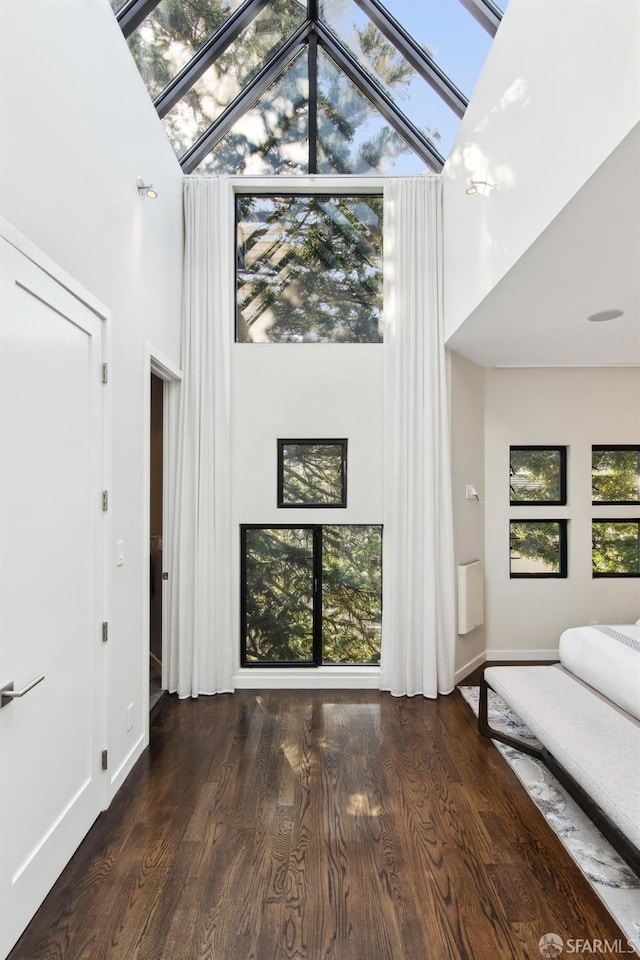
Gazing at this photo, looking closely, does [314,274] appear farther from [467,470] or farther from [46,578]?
[46,578]

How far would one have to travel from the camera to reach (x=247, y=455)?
384 cm

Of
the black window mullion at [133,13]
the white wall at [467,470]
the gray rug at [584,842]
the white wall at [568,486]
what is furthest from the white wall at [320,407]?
the black window mullion at [133,13]

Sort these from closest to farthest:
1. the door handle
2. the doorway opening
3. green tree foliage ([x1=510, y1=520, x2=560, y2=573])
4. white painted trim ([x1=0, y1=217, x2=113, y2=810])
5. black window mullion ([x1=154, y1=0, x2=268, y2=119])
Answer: the door handle
white painted trim ([x1=0, y1=217, x2=113, y2=810])
black window mullion ([x1=154, y1=0, x2=268, y2=119])
the doorway opening
green tree foliage ([x1=510, y1=520, x2=560, y2=573])

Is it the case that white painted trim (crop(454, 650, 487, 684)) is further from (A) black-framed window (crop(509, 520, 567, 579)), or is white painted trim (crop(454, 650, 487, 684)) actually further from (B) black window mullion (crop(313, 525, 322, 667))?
(B) black window mullion (crop(313, 525, 322, 667))

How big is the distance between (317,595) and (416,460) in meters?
1.31

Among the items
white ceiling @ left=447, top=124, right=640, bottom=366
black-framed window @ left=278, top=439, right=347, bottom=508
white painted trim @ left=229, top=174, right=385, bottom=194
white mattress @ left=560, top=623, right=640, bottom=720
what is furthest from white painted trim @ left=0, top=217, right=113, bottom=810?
white mattress @ left=560, top=623, right=640, bottom=720

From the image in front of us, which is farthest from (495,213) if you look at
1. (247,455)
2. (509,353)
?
(247,455)

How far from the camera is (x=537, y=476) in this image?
14.5ft

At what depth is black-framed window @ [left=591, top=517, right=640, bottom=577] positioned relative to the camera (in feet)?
14.5

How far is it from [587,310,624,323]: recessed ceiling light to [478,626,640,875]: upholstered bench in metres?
1.91
